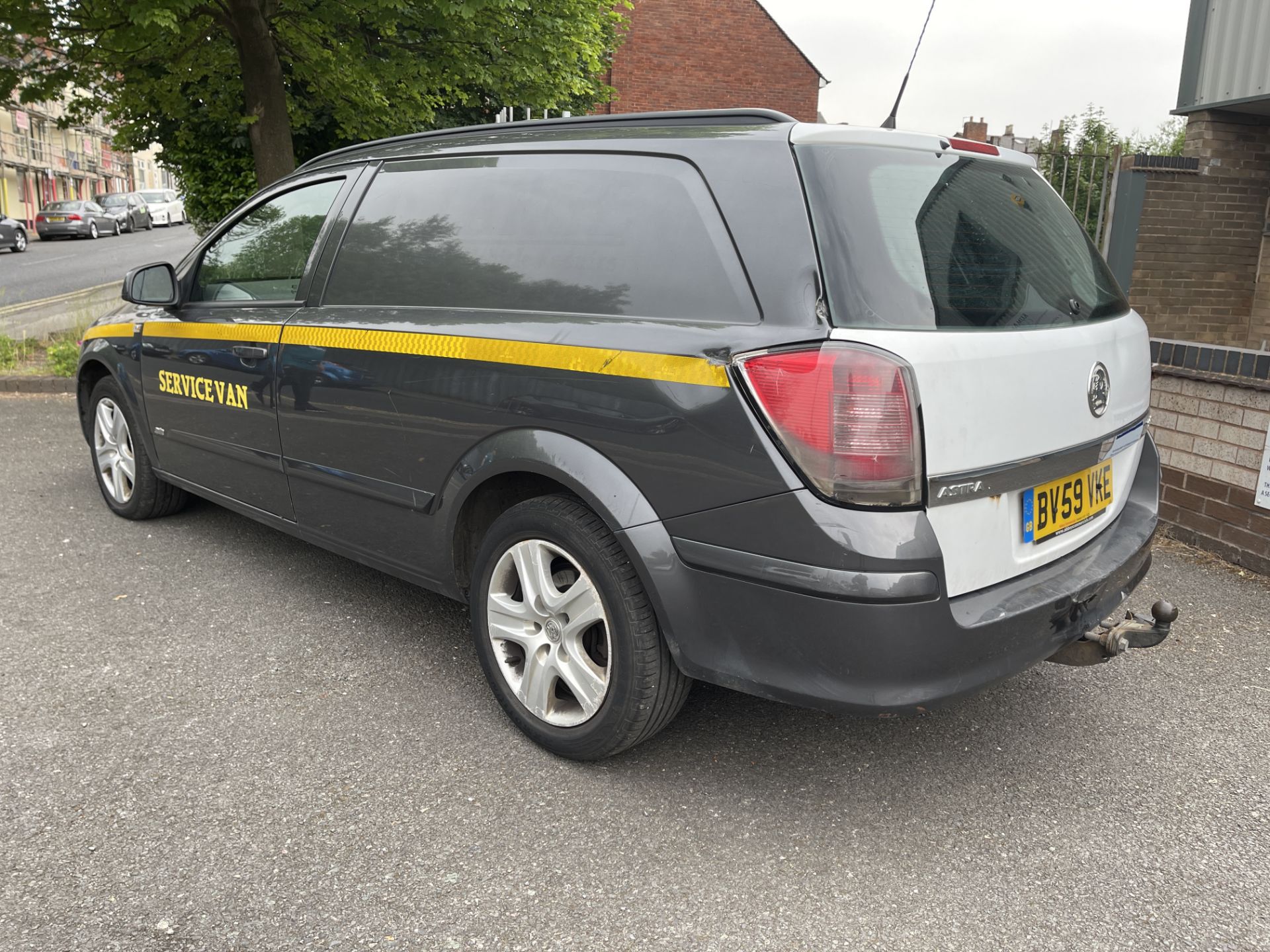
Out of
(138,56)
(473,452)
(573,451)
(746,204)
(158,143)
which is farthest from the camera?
(158,143)

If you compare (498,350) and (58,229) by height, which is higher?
(58,229)

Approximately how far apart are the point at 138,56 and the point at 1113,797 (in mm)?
10536

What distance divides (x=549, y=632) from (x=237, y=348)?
1895mm

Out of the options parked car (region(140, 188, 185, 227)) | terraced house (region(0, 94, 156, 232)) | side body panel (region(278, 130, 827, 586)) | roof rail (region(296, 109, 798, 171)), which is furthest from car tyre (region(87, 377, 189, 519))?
parked car (region(140, 188, 185, 227))

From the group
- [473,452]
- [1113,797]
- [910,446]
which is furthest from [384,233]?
[1113,797]

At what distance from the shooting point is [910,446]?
2141mm

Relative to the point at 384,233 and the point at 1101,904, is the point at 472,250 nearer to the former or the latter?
the point at 384,233

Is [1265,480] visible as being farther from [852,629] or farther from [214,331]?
[214,331]

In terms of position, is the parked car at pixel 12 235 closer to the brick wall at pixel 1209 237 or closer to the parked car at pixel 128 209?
the parked car at pixel 128 209

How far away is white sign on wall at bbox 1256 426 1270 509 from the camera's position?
4.37 meters

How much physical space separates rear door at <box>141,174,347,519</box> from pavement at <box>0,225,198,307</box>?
33.1 feet

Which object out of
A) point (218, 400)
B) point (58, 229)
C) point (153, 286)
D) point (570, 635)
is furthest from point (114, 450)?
point (58, 229)

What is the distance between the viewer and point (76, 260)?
27.6 metres

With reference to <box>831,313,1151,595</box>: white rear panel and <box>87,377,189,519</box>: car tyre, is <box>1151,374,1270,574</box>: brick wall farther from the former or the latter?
<box>87,377,189,519</box>: car tyre
